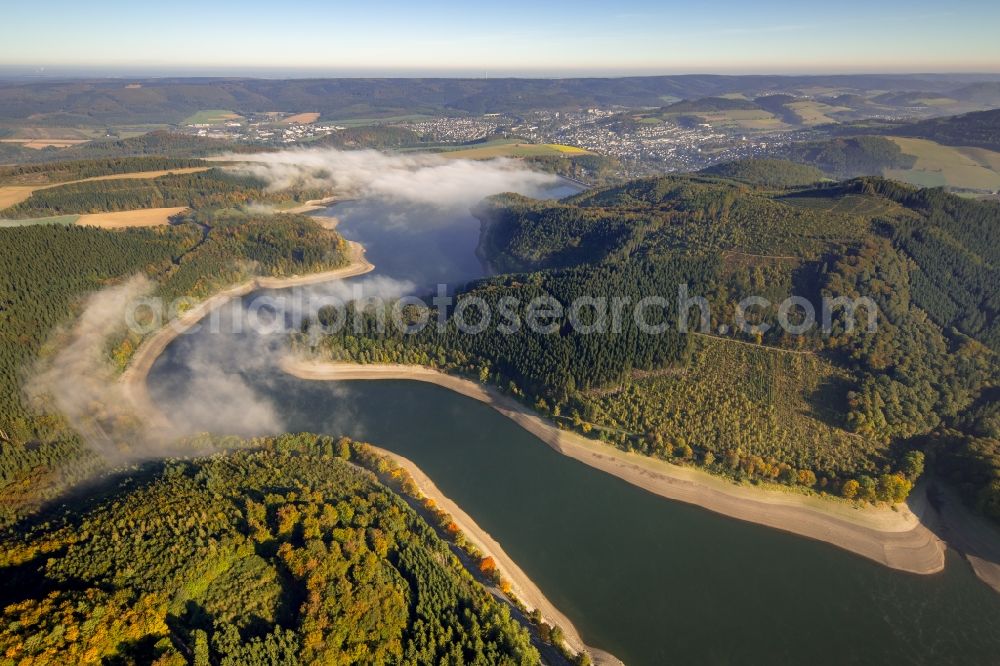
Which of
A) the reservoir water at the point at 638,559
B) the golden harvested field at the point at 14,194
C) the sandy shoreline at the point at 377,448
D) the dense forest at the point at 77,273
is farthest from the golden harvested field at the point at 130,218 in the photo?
the reservoir water at the point at 638,559

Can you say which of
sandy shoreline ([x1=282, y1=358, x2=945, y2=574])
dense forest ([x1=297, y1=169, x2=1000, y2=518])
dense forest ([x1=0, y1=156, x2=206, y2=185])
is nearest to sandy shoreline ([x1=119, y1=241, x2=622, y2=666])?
sandy shoreline ([x1=282, y1=358, x2=945, y2=574])

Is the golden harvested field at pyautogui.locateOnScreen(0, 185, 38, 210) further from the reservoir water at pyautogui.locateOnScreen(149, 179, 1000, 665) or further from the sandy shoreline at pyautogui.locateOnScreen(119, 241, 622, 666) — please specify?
the reservoir water at pyautogui.locateOnScreen(149, 179, 1000, 665)

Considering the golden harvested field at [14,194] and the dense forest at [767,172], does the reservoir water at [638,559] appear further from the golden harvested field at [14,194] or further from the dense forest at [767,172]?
the dense forest at [767,172]

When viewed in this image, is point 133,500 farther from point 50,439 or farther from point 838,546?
point 838,546

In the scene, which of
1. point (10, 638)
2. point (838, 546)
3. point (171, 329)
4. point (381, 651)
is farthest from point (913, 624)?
point (171, 329)

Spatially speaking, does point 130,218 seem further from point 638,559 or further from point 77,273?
point 638,559

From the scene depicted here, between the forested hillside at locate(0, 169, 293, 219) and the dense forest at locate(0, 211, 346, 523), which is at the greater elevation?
the forested hillside at locate(0, 169, 293, 219)
